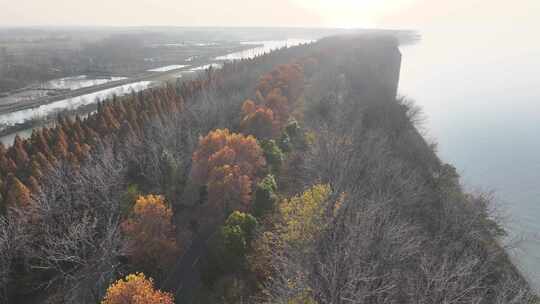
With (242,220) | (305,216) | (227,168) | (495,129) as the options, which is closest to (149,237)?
(242,220)

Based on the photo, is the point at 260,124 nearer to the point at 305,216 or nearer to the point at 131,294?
the point at 305,216

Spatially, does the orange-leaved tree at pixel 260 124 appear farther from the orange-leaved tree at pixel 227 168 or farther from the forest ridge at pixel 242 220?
the orange-leaved tree at pixel 227 168

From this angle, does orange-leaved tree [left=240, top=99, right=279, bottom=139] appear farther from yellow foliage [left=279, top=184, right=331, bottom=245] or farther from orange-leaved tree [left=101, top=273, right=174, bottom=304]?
orange-leaved tree [left=101, top=273, right=174, bottom=304]

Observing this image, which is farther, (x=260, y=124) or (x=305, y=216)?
(x=260, y=124)

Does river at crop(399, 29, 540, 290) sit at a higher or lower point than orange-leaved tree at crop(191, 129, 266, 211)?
lower

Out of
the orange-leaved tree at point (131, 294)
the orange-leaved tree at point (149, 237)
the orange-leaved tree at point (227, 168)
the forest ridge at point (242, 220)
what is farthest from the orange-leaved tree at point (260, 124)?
the orange-leaved tree at point (131, 294)

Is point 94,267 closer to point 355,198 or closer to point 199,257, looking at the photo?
point 199,257

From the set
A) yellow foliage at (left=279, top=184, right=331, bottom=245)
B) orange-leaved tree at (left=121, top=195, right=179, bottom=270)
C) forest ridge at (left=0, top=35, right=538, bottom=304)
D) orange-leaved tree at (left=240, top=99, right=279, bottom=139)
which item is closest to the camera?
forest ridge at (left=0, top=35, right=538, bottom=304)

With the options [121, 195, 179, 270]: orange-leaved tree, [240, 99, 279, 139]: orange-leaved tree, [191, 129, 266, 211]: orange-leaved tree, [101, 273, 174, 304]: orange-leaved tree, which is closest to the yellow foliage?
[191, 129, 266, 211]: orange-leaved tree
